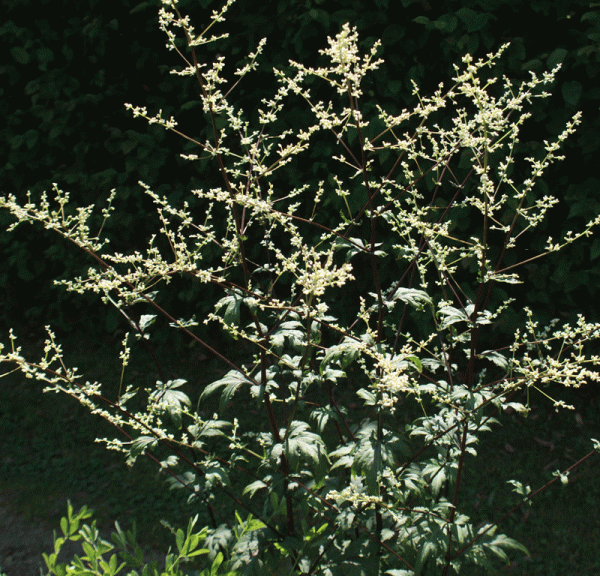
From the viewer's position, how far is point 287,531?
233cm

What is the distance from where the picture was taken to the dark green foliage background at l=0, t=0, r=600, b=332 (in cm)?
377

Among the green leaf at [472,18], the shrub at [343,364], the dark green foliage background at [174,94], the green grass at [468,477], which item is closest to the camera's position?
the shrub at [343,364]

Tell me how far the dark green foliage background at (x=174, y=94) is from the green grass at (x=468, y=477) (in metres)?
0.90

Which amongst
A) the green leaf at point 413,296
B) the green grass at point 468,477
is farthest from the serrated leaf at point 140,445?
the green grass at point 468,477

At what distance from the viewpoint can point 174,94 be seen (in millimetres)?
4984

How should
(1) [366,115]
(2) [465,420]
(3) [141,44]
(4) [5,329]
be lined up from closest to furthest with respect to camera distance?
(2) [465,420] → (1) [366,115] → (3) [141,44] → (4) [5,329]

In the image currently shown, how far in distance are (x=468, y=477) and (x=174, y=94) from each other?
3974mm

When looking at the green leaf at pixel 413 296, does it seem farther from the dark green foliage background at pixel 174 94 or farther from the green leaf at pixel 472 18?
the green leaf at pixel 472 18

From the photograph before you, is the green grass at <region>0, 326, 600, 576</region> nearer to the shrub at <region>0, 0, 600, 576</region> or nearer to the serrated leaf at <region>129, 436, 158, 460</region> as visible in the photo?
the shrub at <region>0, 0, 600, 576</region>

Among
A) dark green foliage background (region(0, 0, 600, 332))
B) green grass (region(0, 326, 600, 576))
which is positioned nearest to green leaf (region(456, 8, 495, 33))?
dark green foliage background (region(0, 0, 600, 332))

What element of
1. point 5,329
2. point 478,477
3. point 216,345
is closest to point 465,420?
point 478,477

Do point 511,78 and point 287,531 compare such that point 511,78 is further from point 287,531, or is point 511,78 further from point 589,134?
point 287,531

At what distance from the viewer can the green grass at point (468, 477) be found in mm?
3254

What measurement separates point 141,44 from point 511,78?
10.5 feet
